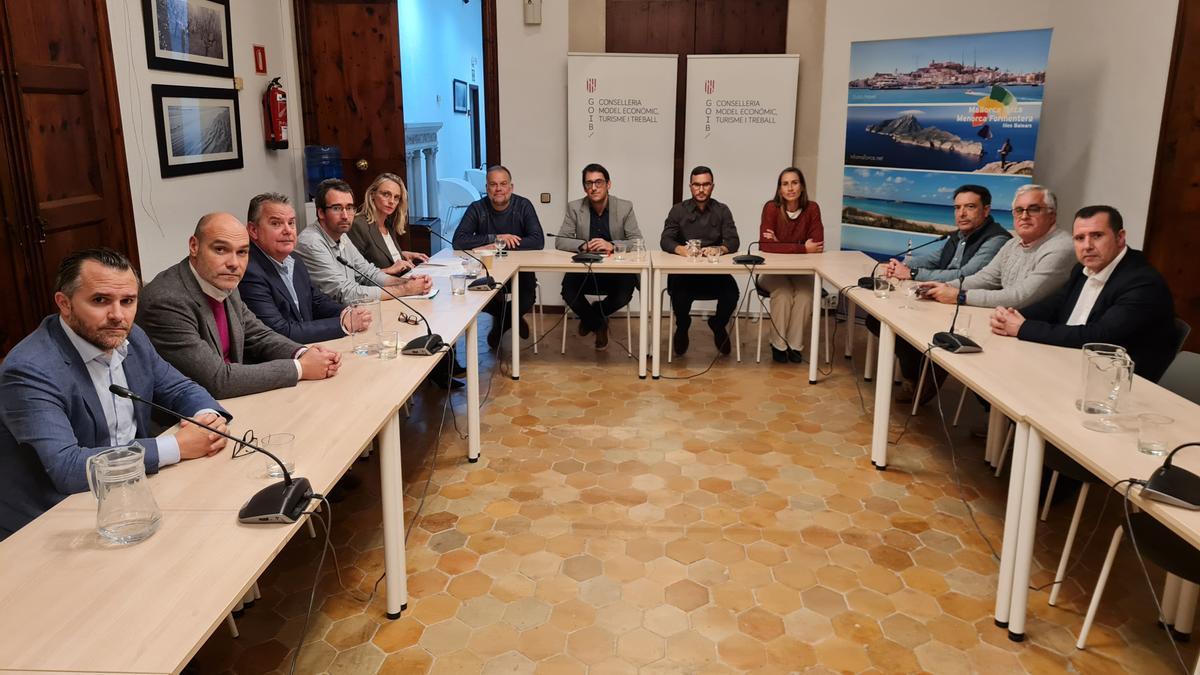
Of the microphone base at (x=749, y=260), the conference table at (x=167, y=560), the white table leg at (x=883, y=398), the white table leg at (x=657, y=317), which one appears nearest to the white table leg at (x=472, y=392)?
the conference table at (x=167, y=560)

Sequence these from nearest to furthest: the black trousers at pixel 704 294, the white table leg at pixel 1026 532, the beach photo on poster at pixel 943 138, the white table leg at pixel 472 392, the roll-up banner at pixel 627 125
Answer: the white table leg at pixel 1026 532
the white table leg at pixel 472 392
the beach photo on poster at pixel 943 138
the black trousers at pixel 704 294
the roll-up banner at pixel 627 125

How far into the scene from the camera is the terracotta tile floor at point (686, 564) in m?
2.50

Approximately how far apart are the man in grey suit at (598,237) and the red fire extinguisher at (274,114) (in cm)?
231

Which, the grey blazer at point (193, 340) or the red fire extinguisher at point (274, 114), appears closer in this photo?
the grey blazer at point (193, 340)

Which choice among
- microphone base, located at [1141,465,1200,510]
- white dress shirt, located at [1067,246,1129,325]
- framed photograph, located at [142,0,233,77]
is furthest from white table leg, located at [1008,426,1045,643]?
framed photograph, located at [142,0,233,77]

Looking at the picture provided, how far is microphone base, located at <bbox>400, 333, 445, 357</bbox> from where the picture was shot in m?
3.06

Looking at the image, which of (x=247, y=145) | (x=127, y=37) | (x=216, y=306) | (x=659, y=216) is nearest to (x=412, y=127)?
(x=247, y=145)

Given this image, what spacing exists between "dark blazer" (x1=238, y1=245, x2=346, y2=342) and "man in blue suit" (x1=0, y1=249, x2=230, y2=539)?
1033 mm

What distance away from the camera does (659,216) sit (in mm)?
6613

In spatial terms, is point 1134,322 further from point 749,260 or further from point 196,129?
point 196,129

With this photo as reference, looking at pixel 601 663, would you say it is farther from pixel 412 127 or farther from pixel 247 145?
pixel 412 127

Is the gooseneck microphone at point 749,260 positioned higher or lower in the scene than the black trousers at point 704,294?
higher

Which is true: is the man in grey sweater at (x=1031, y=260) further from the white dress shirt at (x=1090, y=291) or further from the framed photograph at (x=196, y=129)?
the framed photograph at (x=196, y=129)

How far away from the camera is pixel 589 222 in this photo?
227 inches
